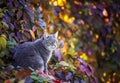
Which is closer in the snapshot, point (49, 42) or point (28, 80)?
point (28, 80)

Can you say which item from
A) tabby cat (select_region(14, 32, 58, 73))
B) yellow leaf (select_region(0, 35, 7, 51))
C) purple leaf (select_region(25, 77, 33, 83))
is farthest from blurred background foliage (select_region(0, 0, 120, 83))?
purple leaf (select_region(25, 77, 33, 83))

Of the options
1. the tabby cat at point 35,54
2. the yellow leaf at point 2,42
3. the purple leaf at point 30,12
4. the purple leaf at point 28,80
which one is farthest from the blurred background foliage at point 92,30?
the purple leaf at point 28,80

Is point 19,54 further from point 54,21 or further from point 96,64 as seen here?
point 96,64

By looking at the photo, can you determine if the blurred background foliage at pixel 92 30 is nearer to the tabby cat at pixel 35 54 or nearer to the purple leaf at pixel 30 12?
the purple leaf at pixel 30 12

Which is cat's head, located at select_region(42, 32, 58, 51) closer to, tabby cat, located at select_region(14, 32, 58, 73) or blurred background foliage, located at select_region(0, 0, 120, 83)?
tabby cat, located at select_region(14, 32, 58, 73)

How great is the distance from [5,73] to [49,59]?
0.46m

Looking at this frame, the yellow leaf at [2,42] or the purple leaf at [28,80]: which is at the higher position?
the yellow leaf at [2,42]

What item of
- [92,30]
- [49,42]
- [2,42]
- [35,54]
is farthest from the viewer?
[92,30]

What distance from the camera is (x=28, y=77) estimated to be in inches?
93.9

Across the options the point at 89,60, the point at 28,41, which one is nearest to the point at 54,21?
the point at 89,60

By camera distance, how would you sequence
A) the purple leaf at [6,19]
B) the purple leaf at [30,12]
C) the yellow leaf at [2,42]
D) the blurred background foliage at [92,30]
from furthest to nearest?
1. the blurred background foliage at [92,30]
2. the purple leaf at [30,12]
3. the purple leaf at [6,19]
4. the yellow leaf at [2,42]

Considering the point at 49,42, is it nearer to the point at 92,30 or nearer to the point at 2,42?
the point at 2,42

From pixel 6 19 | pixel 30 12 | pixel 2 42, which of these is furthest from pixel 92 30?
pixel 2 42

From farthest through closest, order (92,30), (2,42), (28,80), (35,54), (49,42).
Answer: (92,30) → (49,42) → (35,54) → (2,42) → (28,80)
